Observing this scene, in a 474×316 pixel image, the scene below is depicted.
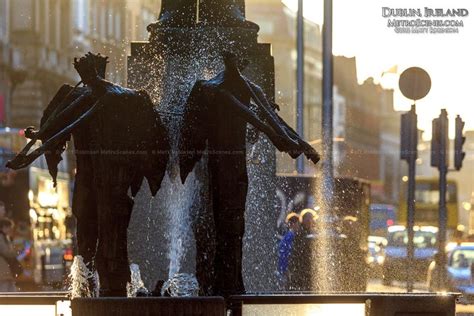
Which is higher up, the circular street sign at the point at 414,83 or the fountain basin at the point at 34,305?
the circular street sign at the point at 414,83

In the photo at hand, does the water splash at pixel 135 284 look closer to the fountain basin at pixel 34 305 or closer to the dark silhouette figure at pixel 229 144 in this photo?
the dark silhouette figure at pixel 229 144

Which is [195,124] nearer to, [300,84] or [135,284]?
[135,284]

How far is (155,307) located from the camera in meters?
10.3

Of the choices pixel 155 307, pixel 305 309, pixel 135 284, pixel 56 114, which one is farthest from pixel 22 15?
pixel 155 307

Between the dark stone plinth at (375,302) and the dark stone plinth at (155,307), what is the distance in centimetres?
50

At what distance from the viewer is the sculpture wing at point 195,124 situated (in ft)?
39.8

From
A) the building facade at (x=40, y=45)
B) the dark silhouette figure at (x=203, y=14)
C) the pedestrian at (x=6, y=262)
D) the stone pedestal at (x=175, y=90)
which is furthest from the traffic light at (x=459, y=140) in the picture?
the dark silhouette figure at (x=203, y=14)

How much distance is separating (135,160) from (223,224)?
0.70 metres

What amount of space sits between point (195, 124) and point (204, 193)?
46.6 inches

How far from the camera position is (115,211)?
37.8 ft

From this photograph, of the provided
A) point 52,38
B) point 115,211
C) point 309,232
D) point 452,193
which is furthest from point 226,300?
point 452,193

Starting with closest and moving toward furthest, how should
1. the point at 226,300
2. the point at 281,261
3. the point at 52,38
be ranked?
1. the point at 226,300
2. the point at 281,261
3. the point at 52,38

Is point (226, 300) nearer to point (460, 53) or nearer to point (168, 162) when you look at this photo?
point (168, 162)

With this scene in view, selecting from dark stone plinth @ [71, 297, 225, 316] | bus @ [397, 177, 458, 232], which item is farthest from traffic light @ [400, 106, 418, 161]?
bus @ [397, 177, 458, 232]
